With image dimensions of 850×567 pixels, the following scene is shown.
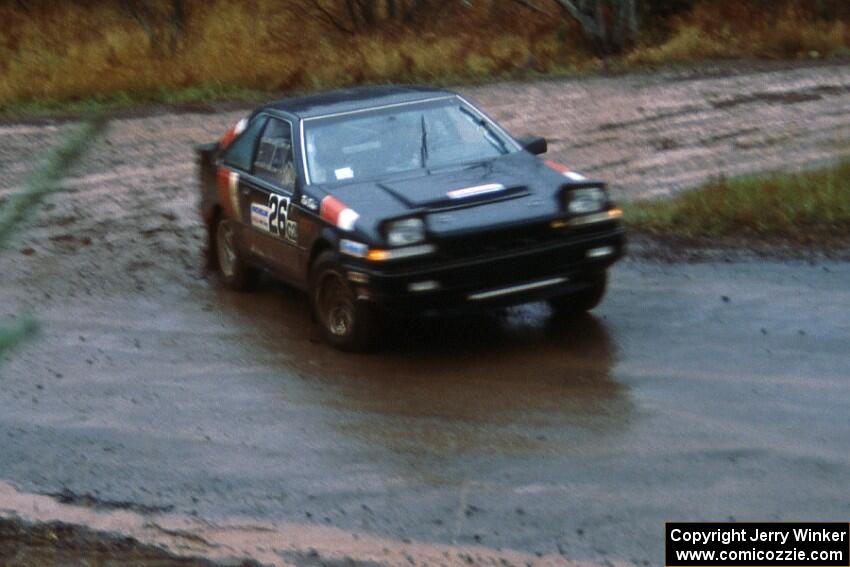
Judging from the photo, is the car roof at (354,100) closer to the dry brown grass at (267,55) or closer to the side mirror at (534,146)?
the side mirror at (534,146)

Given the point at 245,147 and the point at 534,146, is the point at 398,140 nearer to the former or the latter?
the point at 534,146

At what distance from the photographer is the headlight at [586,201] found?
30.6 feet

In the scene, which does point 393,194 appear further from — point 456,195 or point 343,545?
point 343,545

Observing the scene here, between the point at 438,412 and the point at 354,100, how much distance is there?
321 centimetres

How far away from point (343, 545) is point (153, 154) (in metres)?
13.5

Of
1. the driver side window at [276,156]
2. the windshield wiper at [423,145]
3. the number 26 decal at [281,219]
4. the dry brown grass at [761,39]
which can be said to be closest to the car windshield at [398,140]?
the windshield wiper at [423,145]

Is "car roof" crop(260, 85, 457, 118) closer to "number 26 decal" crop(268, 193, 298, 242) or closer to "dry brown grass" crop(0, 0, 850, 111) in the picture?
"number 26 decal" crop(268, 193, 298, 242)

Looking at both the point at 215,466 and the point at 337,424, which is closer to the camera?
the point at 215,466

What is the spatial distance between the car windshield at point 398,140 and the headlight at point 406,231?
1.13 m

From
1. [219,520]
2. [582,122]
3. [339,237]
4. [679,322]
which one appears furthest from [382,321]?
[582,122]

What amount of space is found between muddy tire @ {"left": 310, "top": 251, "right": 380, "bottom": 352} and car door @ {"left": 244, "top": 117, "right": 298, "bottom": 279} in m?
0.46

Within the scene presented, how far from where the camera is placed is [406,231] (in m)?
9.03

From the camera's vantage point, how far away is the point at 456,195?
9.38 metres

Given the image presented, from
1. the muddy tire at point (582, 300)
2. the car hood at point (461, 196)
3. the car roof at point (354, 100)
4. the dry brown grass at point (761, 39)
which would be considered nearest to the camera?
the car hood at point (461, 196)
